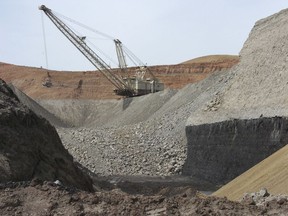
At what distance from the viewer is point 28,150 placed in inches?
476

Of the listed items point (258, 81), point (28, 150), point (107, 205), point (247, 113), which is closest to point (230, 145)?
point (247, 113)

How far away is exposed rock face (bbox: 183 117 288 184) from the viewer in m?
21.5

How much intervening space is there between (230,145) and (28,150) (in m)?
14.9

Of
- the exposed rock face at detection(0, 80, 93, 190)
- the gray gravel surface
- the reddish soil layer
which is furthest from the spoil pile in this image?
the reddish soil layer

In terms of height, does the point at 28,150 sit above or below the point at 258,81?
below

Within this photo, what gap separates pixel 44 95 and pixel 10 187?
6435 centimetres

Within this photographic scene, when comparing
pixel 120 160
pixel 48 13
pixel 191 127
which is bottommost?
pixel 120 160

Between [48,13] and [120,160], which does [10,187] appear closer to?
[120,160]

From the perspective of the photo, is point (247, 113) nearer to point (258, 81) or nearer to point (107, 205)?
point (258, 81)

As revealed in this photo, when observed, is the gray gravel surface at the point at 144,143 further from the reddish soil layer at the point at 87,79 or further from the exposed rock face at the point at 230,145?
the reddish soil layer at the point at 87,79

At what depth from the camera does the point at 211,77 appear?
42.5m

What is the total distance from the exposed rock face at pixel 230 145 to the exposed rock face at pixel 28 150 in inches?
389

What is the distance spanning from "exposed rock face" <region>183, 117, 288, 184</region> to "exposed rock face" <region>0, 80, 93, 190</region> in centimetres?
989

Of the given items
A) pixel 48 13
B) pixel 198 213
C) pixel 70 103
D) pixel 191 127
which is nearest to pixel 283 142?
pixel 191 127
